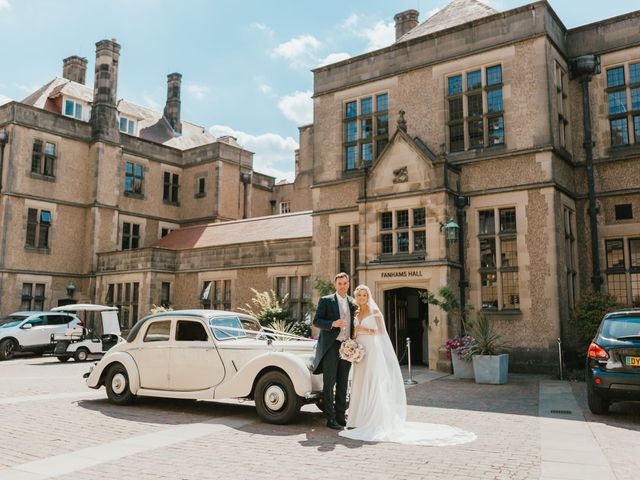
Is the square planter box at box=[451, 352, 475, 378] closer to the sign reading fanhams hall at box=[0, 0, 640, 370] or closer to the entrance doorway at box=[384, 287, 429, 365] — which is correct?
the sign reading fanhams hall at box=[0, 0, 640, 370]

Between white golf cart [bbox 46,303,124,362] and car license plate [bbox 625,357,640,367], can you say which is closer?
car license plate [bbox 625,357,640,367]

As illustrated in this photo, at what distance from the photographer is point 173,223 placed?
3294cm

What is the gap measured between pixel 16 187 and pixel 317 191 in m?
15.5

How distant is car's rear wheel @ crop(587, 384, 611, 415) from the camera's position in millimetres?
8883

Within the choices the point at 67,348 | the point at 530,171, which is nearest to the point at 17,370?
the point at 67,348

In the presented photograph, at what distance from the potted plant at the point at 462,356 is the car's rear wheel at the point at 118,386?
8.18 m

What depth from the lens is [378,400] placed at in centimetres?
779

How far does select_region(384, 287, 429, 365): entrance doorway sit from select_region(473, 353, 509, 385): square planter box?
3.50m

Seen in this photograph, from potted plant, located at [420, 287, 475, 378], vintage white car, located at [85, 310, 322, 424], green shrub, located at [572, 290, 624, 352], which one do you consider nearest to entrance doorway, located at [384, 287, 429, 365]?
potted plant, located at [420, 287, 475, 378]

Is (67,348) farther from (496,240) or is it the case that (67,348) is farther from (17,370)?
(496,240)

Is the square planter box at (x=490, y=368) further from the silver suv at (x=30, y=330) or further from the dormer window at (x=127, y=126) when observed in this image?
the dormer window at (x=127, y=126)

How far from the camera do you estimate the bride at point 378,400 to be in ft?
24.0

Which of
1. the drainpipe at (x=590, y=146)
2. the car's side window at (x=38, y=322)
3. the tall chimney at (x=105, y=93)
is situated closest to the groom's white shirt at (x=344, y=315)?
the drainpipe at (x=590, y=146)

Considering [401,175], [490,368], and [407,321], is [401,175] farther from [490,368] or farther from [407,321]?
[490,368]
